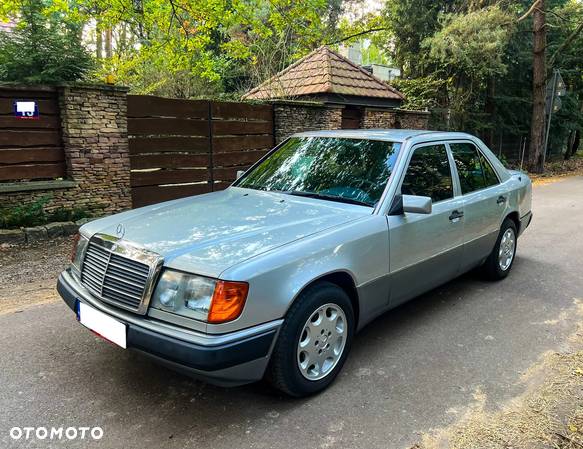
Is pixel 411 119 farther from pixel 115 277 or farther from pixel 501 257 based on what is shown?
pixel 115 277

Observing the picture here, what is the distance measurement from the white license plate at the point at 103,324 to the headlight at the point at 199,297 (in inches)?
11.0

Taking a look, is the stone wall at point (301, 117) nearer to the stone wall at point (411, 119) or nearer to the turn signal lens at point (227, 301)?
the stone wall at point (411, 119)

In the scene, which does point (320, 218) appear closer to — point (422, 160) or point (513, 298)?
point (422, 160)

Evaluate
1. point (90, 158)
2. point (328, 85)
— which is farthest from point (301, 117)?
point (90, 158)

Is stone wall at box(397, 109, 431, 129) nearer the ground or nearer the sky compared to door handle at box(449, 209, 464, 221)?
nearer the sky

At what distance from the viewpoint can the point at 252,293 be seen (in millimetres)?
2439

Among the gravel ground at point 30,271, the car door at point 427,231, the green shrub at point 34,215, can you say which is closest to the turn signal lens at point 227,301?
the car door at point 427,231

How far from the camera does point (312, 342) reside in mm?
2838

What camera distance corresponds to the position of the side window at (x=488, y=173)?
188 inches

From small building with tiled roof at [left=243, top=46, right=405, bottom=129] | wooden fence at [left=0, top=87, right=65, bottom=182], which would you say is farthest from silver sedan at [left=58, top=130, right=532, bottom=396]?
small building with tiled roof at [left=243, top=46, right=405, bottom=129]

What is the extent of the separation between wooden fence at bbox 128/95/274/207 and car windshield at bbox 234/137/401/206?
4.13 metres

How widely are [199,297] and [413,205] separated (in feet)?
5.40

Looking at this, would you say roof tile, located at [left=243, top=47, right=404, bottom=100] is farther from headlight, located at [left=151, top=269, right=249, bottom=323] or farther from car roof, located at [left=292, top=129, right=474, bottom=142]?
headlight, located at [left=151, top=269, right=249, bottom=323]

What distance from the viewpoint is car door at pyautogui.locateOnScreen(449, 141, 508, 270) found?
428 centimetres
